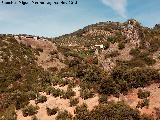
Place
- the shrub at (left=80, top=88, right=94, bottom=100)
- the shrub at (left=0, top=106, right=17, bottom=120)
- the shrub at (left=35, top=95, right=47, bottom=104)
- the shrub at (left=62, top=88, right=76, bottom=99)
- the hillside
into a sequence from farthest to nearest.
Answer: the shrub at (left=35, top=95, right=47, bottom=104) < the shrub at (left=62, top=88, right=76, bottom=99) < the shrub at (left=80, top=88, right=94, bottom=100) < the shrub at (left=0, top=106, right=17, bottom=120) < the hillside

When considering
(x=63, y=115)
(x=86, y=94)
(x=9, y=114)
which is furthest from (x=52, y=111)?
(x=9, y=114)

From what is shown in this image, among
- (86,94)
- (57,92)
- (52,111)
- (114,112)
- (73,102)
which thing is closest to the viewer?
(114,112)

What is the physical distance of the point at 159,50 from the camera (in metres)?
38.0

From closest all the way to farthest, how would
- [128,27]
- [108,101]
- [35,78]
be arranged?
[108,101], [128,27], [35,78]

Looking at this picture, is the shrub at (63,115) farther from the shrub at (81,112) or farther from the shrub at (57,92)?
the shrub at (57,92)

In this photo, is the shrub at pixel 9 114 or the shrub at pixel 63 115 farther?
the shrub at pixel 9 114

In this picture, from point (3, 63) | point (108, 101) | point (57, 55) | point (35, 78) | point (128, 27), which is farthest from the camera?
point (57, 55)

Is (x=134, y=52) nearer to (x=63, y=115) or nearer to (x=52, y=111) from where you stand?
(x=52, y=111)

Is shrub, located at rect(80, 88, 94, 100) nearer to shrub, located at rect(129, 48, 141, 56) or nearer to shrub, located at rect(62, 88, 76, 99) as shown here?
shrub, located at rect(62, 88, 76, 99)

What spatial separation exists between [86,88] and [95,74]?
5.61 feet

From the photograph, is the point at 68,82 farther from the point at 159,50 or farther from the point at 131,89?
the point at 159,50

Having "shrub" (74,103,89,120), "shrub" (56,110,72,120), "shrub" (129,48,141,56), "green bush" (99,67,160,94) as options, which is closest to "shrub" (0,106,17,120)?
"shrub" (56,110,72,120)

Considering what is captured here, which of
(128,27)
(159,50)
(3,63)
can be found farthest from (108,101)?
(3,63)

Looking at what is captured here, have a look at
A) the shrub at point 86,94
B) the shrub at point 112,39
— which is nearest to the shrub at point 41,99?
the shrub at point 86,94
